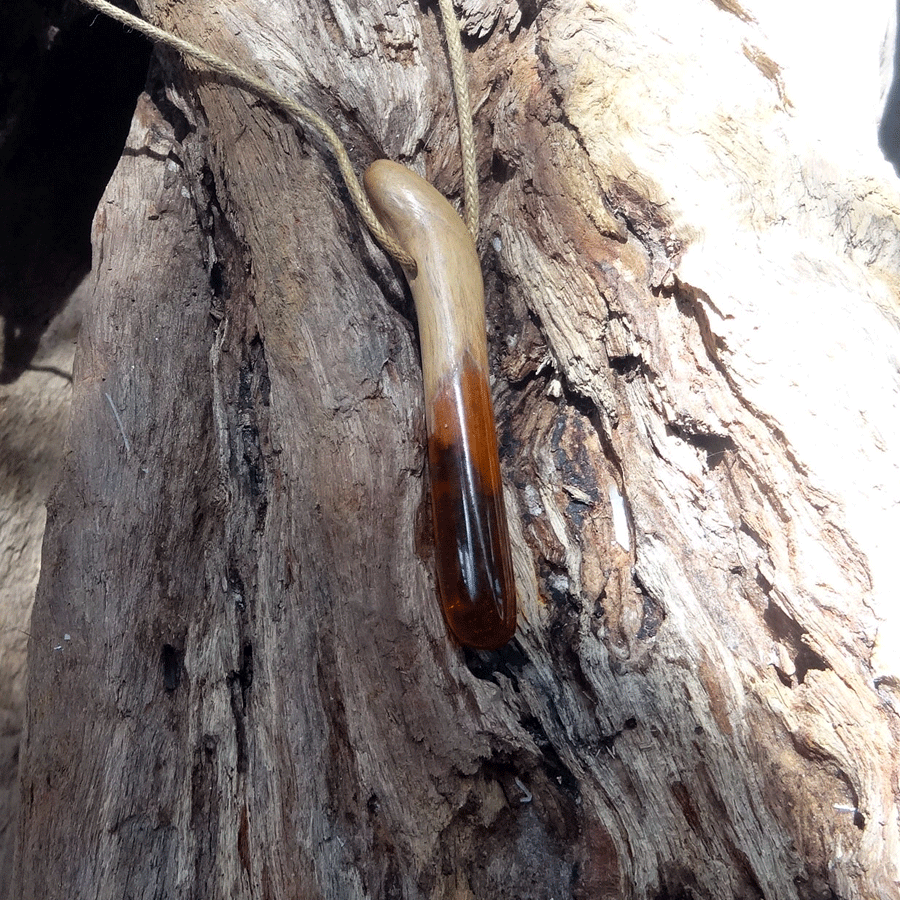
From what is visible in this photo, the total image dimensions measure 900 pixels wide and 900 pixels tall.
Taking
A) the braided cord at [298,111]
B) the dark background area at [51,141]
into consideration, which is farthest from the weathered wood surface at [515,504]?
the dark background area at [51,141]

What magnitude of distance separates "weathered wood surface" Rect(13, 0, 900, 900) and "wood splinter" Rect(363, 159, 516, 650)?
0.05 meters

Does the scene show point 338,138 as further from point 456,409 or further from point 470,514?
point 470,514

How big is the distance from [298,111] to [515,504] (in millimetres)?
810

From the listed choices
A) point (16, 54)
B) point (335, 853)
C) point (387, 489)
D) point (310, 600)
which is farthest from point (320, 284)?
point (16, 54)

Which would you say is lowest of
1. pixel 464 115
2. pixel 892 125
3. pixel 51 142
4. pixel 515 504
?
pixel 51 142

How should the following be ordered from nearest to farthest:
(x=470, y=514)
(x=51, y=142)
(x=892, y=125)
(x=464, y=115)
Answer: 1. (x=470, y=514)
2. (x=464, y=115)
3. (x=51, y=142)
4. (x=892, y=125)

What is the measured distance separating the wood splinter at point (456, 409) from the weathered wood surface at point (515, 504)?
0.17ft

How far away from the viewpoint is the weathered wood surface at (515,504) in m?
0.88

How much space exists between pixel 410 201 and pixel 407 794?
947mm

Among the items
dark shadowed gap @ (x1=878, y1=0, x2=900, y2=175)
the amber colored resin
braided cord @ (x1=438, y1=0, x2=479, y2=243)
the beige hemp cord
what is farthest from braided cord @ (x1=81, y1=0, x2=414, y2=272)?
dark shadowed gap @ (x1=878, y1=0, x2=900, y2=175)

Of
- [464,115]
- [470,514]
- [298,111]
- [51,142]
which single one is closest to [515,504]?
[470,514]

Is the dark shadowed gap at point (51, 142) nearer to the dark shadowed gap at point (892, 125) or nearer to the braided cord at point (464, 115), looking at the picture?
the braided cord at point (464, 115)

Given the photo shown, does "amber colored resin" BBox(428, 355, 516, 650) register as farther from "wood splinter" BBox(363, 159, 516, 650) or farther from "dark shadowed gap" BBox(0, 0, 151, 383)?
"dark shadowed gap" BBox(0, 0, 151, 383)

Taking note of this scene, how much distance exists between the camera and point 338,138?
1254 mm
